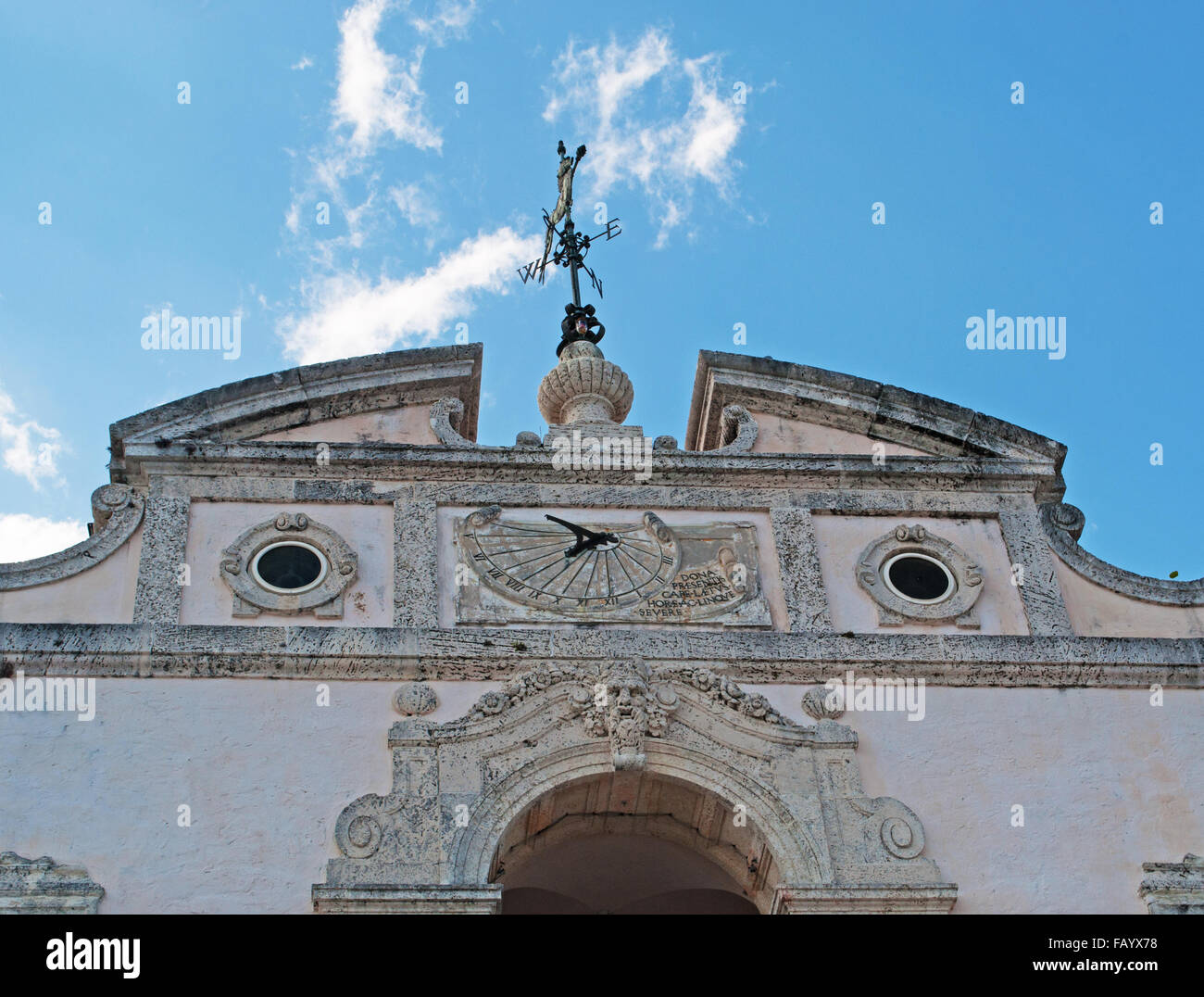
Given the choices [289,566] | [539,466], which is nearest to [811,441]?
[539,466]

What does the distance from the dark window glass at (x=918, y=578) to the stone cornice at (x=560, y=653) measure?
437mm

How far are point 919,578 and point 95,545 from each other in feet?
17.0

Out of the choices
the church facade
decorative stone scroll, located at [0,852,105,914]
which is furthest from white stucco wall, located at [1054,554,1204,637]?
decorative stone scroll, located at [0,852,105,914]

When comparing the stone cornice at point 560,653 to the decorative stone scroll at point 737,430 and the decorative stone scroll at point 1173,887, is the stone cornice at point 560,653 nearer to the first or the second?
the decorative stone scroll at point 1173,887

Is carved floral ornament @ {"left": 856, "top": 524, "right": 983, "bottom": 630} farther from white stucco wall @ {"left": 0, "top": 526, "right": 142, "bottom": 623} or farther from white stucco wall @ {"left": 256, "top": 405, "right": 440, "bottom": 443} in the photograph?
white stucco wall @ {"left": 0, "top": 526, "right": 142, "bottom": 623}

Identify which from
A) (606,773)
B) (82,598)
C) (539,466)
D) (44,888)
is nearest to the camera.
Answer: (44,888)

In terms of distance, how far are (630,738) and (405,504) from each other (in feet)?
7.60

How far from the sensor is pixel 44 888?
9430 mm

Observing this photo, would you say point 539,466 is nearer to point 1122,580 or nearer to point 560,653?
point 560,653

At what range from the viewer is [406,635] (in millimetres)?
10664

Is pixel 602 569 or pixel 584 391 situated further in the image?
pixel 584 391
